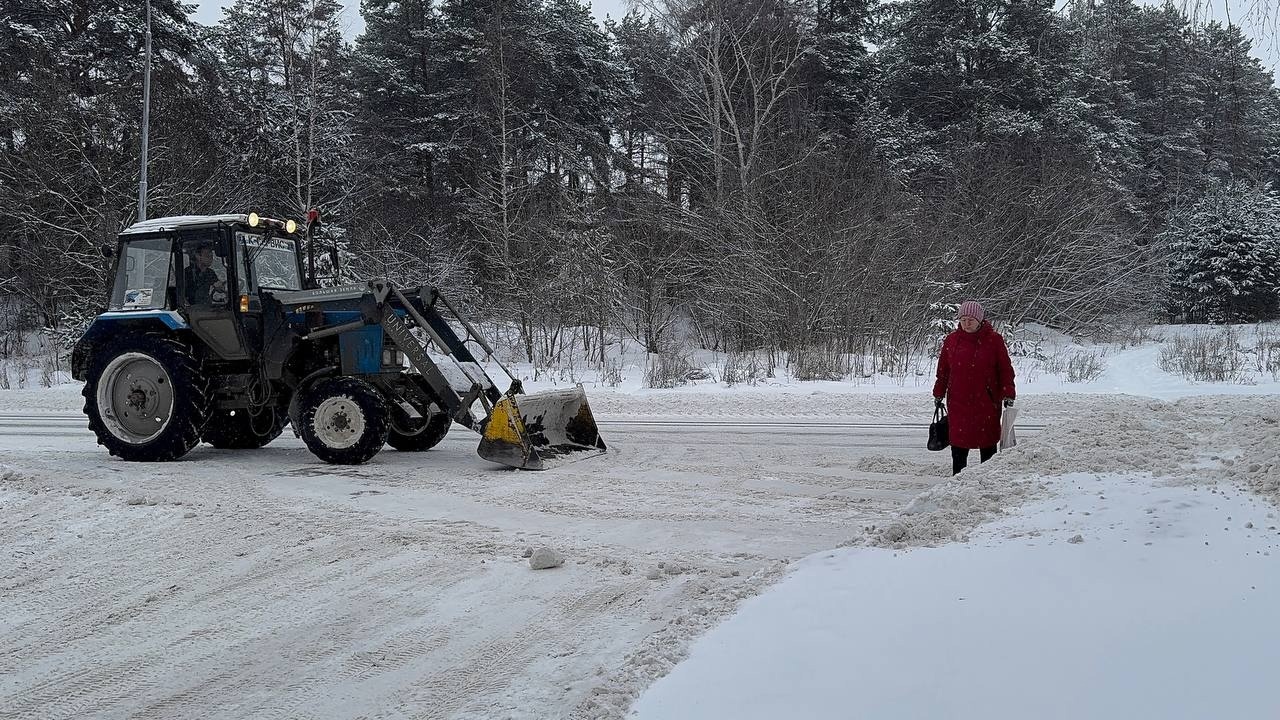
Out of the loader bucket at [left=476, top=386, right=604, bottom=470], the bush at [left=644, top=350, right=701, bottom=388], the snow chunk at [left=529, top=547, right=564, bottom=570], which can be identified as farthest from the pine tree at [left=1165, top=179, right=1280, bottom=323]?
the snow chunk at [left=529, top=547, right=564, bottom=570]

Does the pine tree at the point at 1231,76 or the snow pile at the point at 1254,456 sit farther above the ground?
the pine tree at the point at 1231,76

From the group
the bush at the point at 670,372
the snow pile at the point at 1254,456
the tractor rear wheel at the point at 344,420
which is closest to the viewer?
the snow pile at the point at 1254,456

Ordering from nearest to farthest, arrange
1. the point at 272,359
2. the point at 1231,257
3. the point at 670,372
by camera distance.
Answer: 1. the point at 272,359
2. the point at 670,372
3. the point at 1231,257

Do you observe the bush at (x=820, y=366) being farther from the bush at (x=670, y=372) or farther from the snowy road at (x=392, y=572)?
the snowy road at (x=392, y=572)

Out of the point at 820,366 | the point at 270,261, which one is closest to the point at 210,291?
the point at 270,261

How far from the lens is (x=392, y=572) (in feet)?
16.3

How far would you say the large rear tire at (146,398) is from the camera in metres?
8.93

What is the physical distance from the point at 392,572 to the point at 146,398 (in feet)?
18.7

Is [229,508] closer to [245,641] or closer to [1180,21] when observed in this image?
[245,641]

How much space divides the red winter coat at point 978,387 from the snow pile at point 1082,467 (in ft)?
1.05

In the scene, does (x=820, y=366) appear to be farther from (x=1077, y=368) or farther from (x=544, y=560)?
(x=544, y=560)

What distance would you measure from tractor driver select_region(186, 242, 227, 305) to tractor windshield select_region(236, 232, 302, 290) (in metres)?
0.29

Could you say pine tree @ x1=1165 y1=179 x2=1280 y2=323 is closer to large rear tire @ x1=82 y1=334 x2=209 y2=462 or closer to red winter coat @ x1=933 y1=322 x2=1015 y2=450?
red winter coat @ x1=933 y1=322 x2=1015 y2=450

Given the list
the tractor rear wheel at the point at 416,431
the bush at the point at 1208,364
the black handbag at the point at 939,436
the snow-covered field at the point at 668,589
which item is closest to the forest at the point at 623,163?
the bush at the point at 1208,364
